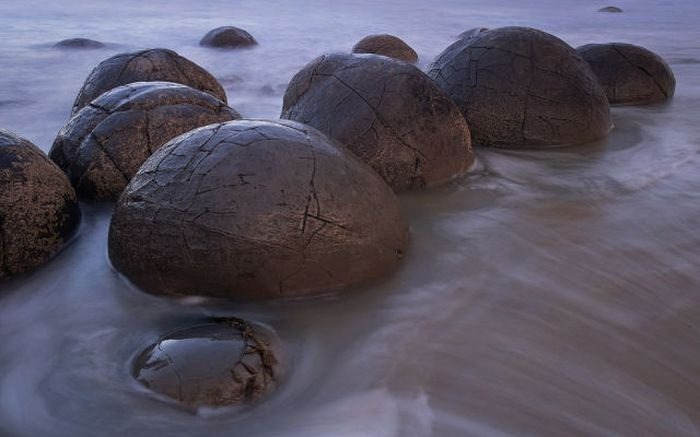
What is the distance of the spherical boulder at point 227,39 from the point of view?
498 inches

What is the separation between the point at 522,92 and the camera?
17.4 ft

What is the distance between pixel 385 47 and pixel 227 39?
3.58m

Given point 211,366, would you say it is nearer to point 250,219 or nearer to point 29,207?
point 250,219

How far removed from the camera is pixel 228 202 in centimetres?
302

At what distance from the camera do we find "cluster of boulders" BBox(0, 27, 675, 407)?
2.97 meters

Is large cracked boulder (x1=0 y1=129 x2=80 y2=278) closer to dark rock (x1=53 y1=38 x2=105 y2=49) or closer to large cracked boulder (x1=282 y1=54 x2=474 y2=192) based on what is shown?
large cracked boulder (x1=282 y1=54 x2=474 y2=192)

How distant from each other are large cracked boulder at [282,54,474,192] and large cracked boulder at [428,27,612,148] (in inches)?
29.5

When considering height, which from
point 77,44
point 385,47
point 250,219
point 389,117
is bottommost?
point 77,44

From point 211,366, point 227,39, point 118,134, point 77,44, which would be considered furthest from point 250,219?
point 77,44

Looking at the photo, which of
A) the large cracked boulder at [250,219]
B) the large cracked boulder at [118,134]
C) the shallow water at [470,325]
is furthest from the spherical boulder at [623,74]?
the large cracked boulder at [250,219]

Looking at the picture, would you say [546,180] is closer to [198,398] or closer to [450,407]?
[450,407]

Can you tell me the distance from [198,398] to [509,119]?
12.0ft

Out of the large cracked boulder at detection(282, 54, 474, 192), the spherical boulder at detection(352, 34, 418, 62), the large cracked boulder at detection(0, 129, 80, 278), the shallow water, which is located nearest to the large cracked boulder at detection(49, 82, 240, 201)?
the shallow water

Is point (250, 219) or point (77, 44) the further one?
point (77, 44)
